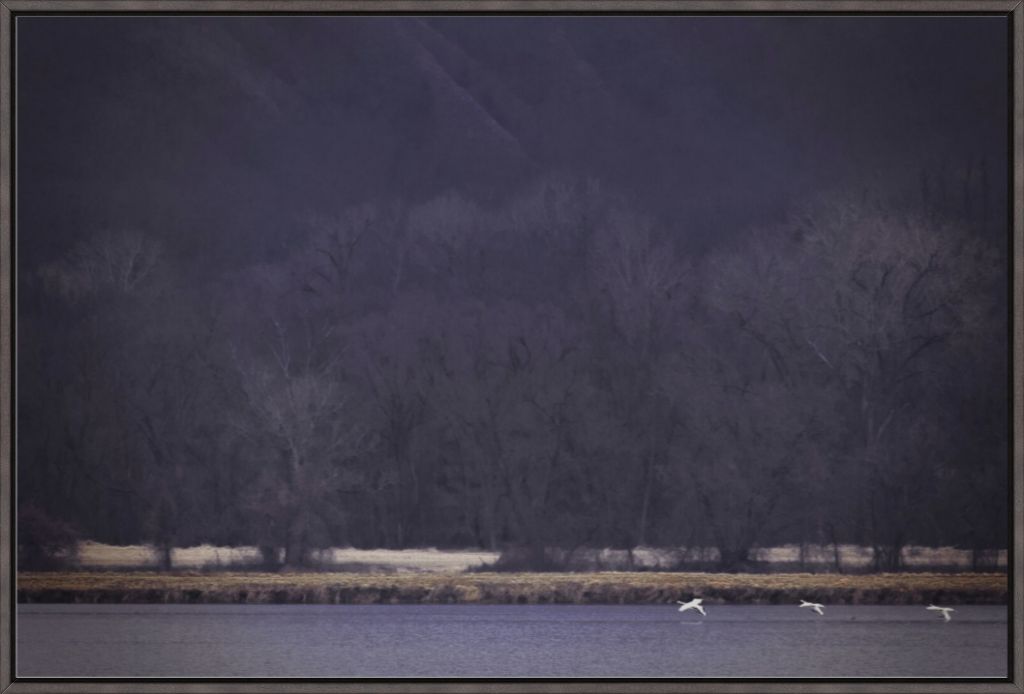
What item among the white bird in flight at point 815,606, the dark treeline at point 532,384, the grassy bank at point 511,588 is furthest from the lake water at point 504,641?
the dark treeline at point 532,384

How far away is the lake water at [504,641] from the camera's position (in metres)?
28.2

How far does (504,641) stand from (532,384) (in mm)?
9520

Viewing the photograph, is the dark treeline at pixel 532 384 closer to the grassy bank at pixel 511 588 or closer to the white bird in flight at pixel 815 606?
the grassy bank at pixel 511 588

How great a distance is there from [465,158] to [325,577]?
1155cm

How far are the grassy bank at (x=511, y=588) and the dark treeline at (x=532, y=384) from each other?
0.78 metres

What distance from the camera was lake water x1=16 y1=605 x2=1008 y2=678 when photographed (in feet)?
92.5

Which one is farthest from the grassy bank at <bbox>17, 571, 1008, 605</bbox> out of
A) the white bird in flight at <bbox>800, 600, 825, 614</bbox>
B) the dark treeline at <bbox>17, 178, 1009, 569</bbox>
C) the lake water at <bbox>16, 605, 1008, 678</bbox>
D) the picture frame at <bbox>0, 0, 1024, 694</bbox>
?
the picture frame at <bbox>0, 0, 1024, 694</bbox>

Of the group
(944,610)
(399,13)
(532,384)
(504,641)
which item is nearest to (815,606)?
(944,610)

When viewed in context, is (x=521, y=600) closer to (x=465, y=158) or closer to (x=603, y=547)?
(x=603, y=547)

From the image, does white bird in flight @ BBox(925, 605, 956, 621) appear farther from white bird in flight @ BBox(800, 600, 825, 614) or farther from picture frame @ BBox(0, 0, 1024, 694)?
picture frame @ BBox(0, 0, 1024, 694)

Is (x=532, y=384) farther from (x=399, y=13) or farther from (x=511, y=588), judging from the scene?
(x=399, y=13)

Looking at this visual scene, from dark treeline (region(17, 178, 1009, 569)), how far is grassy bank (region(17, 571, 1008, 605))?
0.78m

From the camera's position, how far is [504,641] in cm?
3178

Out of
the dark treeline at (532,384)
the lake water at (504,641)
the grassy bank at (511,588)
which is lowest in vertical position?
the lake water at (504,641)
